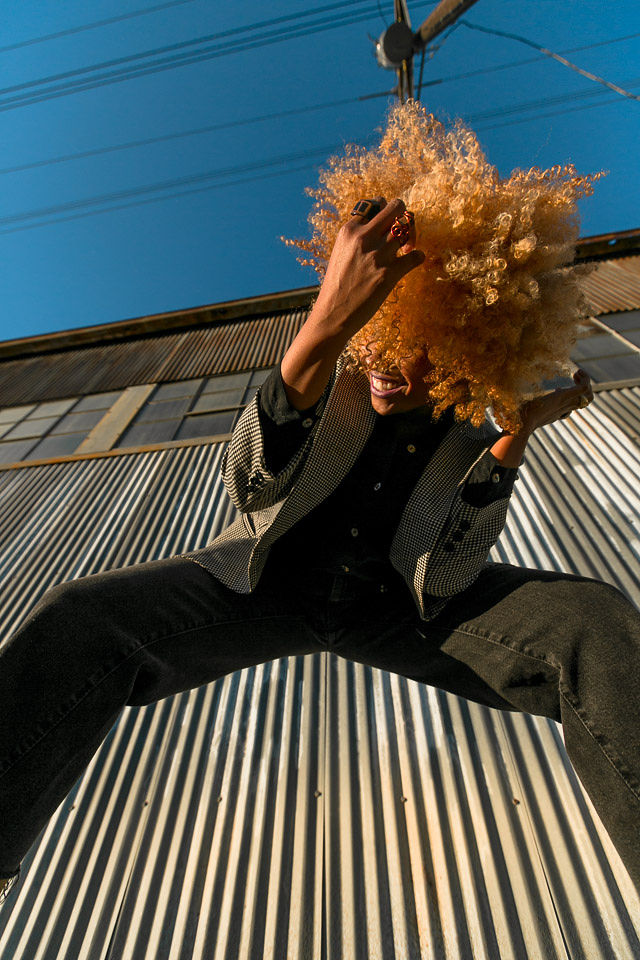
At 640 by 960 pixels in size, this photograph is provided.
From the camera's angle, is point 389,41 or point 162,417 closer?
point 389,41

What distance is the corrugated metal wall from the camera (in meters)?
1.81

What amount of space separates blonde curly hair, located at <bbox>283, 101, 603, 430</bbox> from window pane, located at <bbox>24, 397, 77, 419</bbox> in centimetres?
Answer: 732

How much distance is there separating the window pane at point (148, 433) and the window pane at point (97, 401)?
120 cm

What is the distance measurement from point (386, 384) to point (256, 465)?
49 centimetres

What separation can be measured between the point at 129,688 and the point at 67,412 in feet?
23.6

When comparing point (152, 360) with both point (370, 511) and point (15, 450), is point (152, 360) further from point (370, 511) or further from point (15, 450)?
point (370, 511)

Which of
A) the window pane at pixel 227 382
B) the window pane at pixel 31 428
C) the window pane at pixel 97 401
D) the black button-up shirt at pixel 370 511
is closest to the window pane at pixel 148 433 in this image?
the window pane at pixel 227 382

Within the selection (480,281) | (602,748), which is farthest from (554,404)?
(602,748)

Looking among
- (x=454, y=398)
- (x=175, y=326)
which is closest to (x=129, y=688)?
(x=454, y=398)

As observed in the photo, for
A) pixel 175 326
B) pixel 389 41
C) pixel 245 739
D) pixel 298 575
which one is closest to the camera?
pixel 298 575

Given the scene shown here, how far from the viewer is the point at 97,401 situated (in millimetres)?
7688

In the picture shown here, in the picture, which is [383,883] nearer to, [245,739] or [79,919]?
[245,739]

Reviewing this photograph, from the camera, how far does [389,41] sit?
3.99m

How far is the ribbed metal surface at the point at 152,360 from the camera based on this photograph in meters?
7.95
